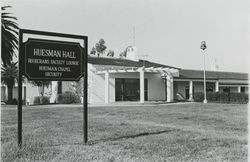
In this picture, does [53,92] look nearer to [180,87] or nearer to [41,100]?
[41,100]

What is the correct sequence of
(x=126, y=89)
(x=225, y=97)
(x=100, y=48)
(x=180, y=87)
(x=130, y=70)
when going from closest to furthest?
(x=130, y=70), (x=225, y=97), (x=126, y=89), (x=180, y=87), (x=100, y=48)

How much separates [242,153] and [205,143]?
3.99 ft

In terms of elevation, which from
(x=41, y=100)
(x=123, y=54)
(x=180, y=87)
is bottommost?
(x=41, y=100)

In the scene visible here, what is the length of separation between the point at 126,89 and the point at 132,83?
830mm

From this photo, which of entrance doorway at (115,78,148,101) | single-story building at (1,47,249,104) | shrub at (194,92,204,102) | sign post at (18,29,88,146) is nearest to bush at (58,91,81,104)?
single-story building at (1,47,249,104)

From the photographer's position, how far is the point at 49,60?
8.37 meters

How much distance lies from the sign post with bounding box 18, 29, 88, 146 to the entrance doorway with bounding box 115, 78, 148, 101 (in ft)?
78.9

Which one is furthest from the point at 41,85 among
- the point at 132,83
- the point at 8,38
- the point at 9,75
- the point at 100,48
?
the point at 100,48

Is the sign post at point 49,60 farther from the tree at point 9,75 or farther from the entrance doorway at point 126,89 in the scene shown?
the tree at point 9,75

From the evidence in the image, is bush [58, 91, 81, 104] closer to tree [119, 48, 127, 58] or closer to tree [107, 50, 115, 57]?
tree [119, 48, 127, 58]

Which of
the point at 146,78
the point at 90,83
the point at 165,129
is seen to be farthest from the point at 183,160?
the point at 146,78

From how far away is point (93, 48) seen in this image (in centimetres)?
6675

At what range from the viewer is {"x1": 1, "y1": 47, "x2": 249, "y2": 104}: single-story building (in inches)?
1243

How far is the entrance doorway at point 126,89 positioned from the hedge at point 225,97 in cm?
548
